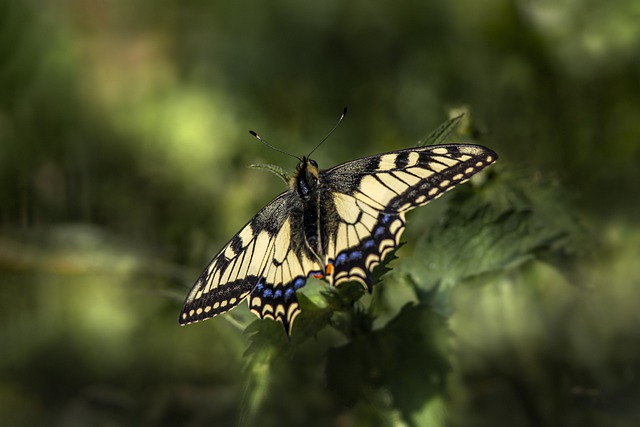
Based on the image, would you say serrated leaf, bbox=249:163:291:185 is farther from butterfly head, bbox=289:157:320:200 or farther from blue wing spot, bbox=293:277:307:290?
blue wing spot, bbox=293:277:307:290

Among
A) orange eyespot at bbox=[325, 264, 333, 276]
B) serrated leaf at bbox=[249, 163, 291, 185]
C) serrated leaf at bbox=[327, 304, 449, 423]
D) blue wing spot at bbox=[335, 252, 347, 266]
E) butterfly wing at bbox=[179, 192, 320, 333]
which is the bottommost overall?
serrated leaf at bbox=[327, 304, 449, 423]

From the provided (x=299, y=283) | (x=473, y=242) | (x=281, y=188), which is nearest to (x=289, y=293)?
(x=299, y=283)

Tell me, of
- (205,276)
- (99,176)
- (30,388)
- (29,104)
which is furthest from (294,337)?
(29,104)

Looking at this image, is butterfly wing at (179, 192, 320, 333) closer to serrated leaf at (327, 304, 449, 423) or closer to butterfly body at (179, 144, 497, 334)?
butterfly body at (179, 144, 497, 334)

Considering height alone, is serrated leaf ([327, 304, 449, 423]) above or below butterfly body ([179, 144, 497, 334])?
below

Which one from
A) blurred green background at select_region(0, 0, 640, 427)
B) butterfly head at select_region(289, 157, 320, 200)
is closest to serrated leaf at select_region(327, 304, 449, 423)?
blurred green background at select_region(0, 0, 640, 427)

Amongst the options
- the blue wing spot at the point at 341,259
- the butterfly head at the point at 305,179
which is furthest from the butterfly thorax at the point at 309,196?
the blue wing spot at the point at 341,259

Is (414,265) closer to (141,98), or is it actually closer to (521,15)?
(521,15)

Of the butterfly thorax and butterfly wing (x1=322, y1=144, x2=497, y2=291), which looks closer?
butterfly wing (x1=322, y1=144, x2=497, y2=291)

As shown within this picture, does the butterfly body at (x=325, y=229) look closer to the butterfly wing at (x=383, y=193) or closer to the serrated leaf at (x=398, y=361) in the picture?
the butterfly wing at (x=383, y=193)
